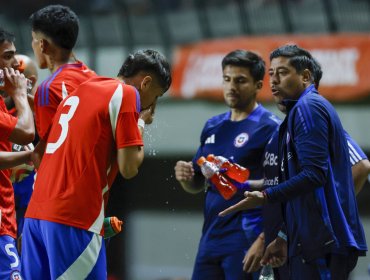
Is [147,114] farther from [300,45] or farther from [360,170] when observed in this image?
[300,45]

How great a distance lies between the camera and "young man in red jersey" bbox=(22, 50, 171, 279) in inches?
190

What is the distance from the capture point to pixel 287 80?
5.36 m

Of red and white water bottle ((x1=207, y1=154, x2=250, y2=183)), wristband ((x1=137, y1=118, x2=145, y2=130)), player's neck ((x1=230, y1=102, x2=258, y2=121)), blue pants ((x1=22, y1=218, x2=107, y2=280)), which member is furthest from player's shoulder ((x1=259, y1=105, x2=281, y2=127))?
blue pants ((x1=22, y1=218, x2=107, y2=280))

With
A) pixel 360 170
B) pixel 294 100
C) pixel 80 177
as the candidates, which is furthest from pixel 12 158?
pixel 360 170

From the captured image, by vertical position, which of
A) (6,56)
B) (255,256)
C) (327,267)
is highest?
(6,56)

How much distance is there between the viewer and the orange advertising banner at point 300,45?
12.8 m

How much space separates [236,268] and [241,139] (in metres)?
0.89

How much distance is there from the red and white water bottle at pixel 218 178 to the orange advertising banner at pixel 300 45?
6713 millimetres

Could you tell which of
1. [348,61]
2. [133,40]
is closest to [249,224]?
[348,61]

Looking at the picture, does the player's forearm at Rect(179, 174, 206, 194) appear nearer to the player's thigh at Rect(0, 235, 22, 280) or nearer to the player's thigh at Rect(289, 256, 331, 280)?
the player's thigh at Rect(0, 235, 22, 280)

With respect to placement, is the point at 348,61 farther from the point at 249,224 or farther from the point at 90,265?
the point at 90,265

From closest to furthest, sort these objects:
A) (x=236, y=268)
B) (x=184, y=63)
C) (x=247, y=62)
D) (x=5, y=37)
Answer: (x=5, y=37), (x=236, y=268), (x=247, y=62), (x=184, y=63)

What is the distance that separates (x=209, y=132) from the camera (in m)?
6.62

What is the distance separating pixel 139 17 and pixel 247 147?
9855mm
